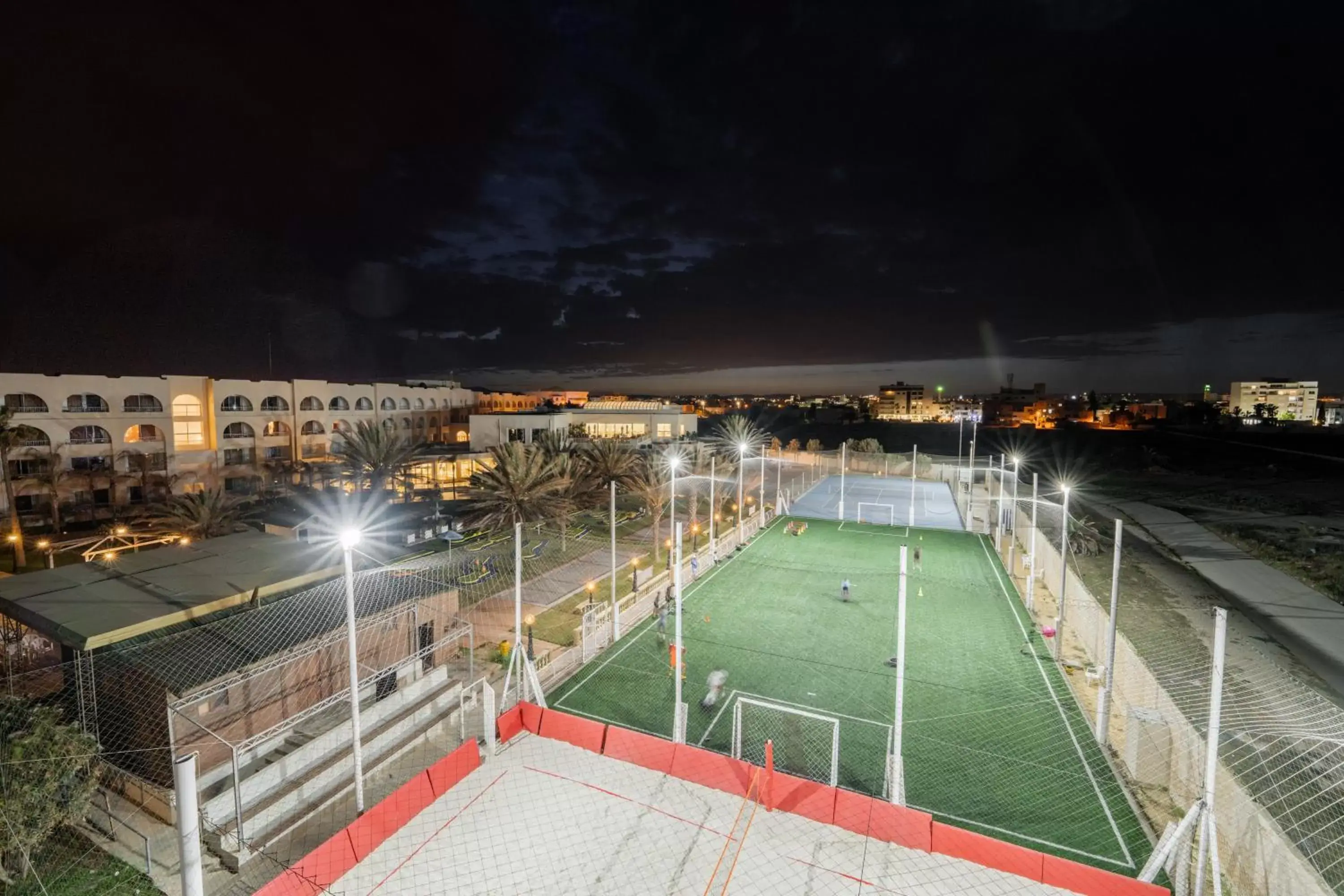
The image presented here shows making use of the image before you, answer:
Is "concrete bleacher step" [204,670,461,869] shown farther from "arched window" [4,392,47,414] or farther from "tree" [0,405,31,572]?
"arched window" [4,392,47,414]

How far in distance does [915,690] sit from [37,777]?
46.5 ft

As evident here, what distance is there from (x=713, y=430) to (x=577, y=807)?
229 feet

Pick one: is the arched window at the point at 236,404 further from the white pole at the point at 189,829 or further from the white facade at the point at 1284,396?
the white facade at the point at 1284,396

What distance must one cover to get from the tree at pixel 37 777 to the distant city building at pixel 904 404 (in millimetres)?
145739

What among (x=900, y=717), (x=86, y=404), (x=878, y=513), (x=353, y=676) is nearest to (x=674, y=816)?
(x=900, y=717)

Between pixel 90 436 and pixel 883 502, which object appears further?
pixel 883 502

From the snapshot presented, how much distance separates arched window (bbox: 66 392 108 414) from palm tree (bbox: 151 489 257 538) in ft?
48.2

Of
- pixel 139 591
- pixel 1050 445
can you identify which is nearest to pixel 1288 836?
pixel 139 591

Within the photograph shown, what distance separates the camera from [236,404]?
38.8 meters

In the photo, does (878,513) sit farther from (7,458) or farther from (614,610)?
(7,458)

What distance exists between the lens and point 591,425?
53125 mm

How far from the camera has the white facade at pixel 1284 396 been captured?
153875 millimetres

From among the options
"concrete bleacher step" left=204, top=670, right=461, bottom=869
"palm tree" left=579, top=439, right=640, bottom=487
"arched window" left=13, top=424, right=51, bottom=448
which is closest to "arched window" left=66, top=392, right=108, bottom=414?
"arched window" left=13, top=424, right=51, bottom=448

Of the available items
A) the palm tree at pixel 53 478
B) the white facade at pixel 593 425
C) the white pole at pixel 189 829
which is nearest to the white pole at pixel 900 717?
the white pole at pixel 189 829
